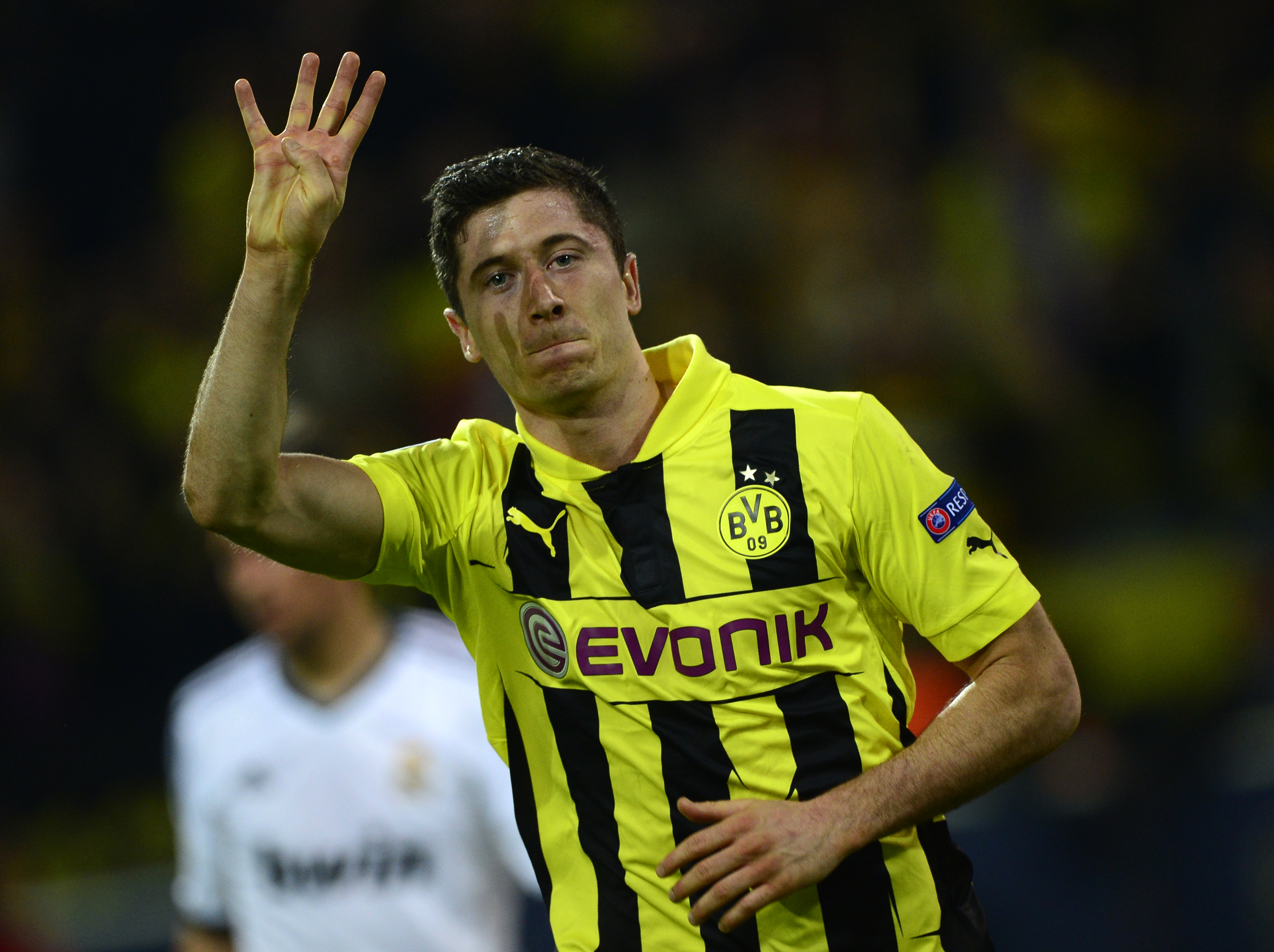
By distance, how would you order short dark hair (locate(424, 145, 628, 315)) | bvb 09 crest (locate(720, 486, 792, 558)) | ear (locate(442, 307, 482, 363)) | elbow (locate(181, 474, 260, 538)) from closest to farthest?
elbow (locate(181, 474, 260, 538)), bvb 09 crest (locate(720, 486, 792, 558)), short dark hair (locate(424, 145, 628, 315)), ear (locate(442, 307, 482, 363))

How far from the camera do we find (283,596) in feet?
12.5

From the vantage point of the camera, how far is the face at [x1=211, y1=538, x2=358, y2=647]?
3777mm

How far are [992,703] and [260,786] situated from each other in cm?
219

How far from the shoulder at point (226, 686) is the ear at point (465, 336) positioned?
5.02ft

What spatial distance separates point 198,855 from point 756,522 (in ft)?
7.21

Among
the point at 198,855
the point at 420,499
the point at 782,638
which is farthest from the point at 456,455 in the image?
the point at 198,855

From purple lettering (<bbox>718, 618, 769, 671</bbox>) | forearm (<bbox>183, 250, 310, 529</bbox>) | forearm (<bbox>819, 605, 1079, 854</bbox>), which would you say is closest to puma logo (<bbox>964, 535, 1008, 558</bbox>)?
forearm (<bbox>819, 605, 1079, 854</bbox>)

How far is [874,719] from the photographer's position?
99.9 inches

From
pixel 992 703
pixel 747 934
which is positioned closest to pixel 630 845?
pixel 747 934

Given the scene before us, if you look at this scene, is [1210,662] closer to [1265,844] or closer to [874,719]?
[1265,844]

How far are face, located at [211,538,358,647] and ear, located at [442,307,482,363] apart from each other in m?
1.12

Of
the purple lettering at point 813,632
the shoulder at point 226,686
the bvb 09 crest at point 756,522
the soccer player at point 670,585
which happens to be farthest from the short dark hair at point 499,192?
the shoulder at point 226,686

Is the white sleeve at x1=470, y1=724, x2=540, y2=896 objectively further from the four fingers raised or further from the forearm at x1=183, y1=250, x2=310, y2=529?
the four fingers raised

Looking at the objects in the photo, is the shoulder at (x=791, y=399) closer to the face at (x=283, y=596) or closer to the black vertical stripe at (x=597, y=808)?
the black vertical stripe at (x=597, y=808)
